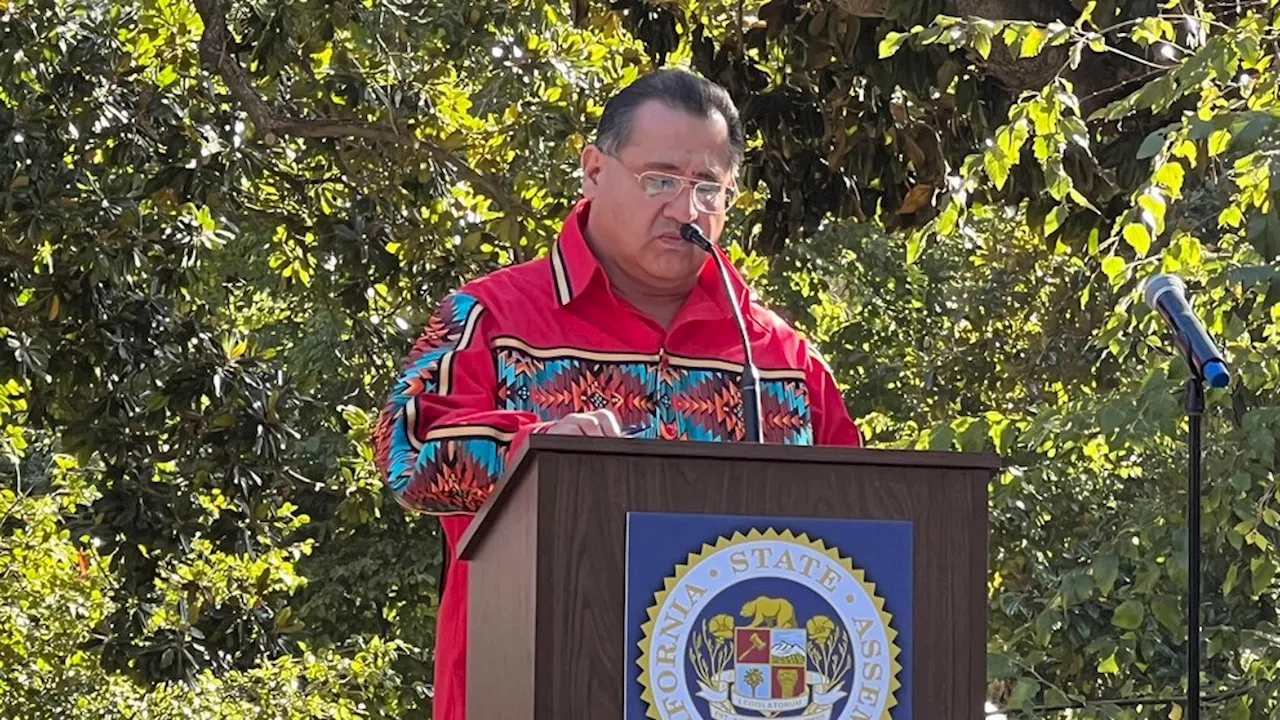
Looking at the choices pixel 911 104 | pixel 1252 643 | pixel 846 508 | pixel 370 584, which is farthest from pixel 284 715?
pixel 846 508

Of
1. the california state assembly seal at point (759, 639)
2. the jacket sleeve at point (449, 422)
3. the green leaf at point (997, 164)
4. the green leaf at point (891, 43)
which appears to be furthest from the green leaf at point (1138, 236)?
the california state assembly seal at point (759, 639)

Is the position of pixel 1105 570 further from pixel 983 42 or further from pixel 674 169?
pixel 674 169

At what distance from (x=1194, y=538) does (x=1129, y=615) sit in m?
2.26

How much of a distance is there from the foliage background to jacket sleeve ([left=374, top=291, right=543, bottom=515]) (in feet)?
5.63

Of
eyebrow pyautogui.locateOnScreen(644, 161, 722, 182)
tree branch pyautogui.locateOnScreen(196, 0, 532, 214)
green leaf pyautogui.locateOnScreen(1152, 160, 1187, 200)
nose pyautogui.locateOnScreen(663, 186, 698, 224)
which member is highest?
tree branch pyautogui.locateOnScreen(196, 0, 532, 214)

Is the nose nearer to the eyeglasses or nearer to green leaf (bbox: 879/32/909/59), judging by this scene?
the eyeglasses

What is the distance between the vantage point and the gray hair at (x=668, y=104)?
134 inches

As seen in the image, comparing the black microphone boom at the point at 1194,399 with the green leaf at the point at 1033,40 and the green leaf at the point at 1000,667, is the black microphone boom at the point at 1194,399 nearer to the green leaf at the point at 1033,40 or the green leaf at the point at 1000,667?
the green leaf at the point at 1033,40

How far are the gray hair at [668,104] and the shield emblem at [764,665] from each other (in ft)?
3.77

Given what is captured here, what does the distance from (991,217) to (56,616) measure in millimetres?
6390

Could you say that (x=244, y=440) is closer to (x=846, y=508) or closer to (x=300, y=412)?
(x=300, y=412)

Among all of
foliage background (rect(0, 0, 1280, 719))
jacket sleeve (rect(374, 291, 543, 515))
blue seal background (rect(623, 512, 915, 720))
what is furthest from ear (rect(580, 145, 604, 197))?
foliage background (rect(0, 0, 1280, 719))

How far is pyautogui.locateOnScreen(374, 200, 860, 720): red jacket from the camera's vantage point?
10.7 ft

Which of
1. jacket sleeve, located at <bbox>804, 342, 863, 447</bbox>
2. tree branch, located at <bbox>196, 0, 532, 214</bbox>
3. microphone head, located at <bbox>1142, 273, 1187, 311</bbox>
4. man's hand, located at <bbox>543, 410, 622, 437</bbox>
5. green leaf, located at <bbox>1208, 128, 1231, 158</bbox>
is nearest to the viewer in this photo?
man's hand, located at <bbox>543, 410, 622, 437</bbox>
